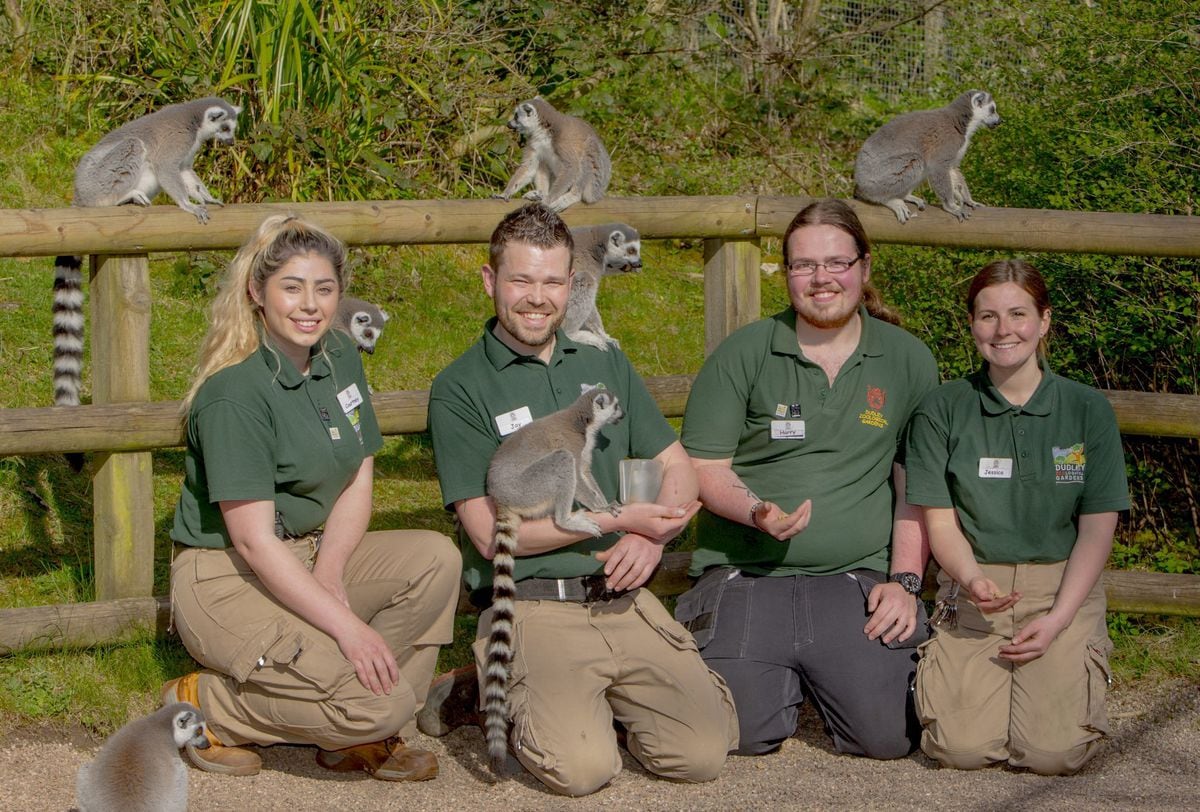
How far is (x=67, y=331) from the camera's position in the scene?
14.6 ft

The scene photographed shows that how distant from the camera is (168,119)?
530 centimetres

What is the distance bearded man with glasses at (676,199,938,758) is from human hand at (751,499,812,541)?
0.14ft

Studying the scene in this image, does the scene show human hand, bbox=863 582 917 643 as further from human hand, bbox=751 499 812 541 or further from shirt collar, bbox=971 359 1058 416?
shirt collar, bbox=971 359 1058 416

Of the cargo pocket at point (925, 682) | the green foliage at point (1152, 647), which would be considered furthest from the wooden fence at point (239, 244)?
the cargo pocket at point (925, 682)

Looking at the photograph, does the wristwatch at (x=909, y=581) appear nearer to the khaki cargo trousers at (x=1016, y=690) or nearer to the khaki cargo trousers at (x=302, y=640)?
the khaki cargo trousers at (x=1016, y=690)

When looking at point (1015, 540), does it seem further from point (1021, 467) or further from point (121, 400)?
point (121, 400)

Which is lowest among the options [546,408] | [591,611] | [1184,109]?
[591,611]

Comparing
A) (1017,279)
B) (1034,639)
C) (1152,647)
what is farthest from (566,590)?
(1152,647)

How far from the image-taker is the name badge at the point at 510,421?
3.67 m

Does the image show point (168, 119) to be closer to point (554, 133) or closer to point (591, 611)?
point (554, 133)

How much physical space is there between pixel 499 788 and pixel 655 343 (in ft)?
13.7

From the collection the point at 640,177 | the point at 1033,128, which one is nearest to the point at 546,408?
the point at 1033,128

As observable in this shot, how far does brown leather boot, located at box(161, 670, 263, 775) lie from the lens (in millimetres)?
3447

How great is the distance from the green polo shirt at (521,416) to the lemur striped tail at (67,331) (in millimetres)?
1428
